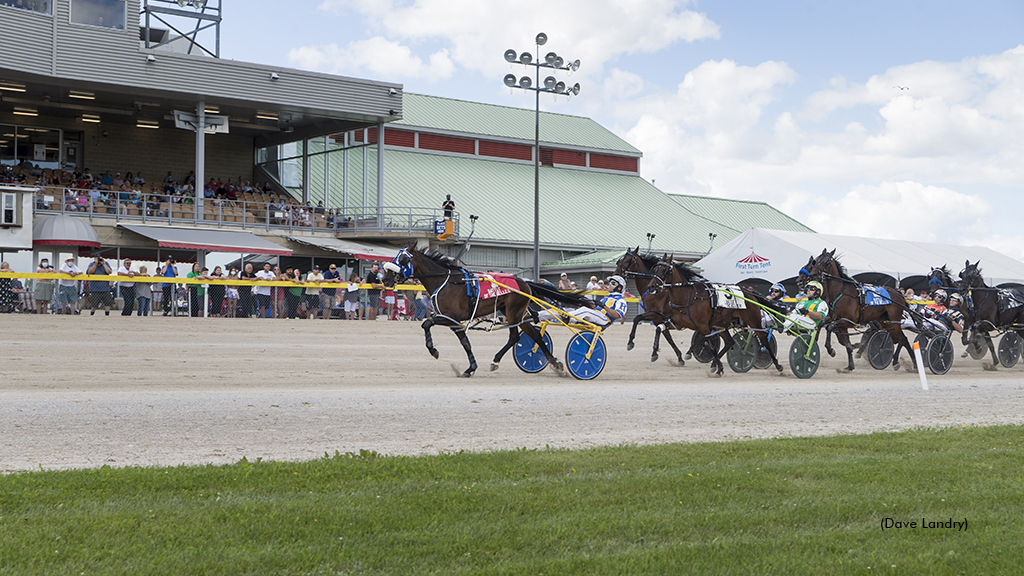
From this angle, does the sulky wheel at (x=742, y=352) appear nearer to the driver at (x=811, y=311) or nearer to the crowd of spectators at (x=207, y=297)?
the driver at (x=811, y=311)

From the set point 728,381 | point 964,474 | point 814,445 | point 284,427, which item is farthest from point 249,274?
point 964,474

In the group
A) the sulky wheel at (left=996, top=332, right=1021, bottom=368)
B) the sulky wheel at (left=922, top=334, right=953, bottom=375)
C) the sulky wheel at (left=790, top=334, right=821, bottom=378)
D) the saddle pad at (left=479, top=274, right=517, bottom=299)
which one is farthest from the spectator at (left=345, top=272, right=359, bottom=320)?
the sulky wheel at (left=996, top=332, right=1021, bottom=368)

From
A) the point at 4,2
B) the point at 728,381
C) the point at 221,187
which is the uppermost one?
the point at 4,2

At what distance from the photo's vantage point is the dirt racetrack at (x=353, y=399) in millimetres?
8453

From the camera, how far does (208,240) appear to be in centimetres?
3281

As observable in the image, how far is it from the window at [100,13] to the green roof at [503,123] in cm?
1838

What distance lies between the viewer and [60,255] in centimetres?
3041

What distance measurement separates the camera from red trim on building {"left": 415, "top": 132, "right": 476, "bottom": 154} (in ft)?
168

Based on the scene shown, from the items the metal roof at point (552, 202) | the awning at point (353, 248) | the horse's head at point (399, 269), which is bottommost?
the horse's head at point (399, 269)

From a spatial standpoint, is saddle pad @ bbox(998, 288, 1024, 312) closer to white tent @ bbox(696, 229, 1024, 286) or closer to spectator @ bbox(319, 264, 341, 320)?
white tent @ bbox(696, 229, 1024, 286)

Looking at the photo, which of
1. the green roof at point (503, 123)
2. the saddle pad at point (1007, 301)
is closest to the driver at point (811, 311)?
the saddle pad at point (1007, 301)

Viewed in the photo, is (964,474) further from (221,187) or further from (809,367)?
(221,187)

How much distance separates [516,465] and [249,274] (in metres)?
18.6

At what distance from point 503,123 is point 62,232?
30.5 meters
